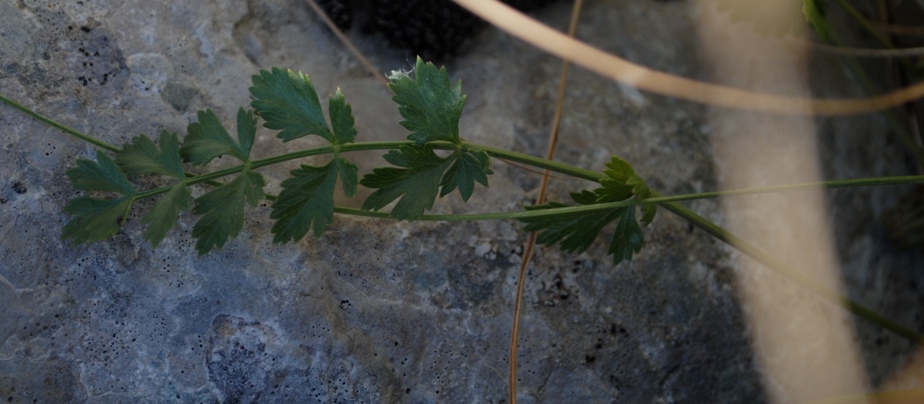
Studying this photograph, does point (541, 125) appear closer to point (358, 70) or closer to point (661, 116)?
point (661, 116)

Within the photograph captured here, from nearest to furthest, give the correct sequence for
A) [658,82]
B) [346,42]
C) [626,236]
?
[626,236]
[346,42]
[658,82]

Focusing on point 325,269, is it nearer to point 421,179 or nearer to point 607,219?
point 421,179

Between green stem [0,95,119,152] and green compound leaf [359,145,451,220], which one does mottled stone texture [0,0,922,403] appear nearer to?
green stem [0,95,119,152]

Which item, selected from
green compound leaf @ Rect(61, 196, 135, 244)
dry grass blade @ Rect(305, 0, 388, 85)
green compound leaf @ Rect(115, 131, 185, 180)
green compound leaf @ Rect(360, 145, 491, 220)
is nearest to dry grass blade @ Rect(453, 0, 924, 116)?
dry grass blade @ Rect(305, 0, 388, 85)

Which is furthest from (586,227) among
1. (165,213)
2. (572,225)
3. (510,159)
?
(165,213)

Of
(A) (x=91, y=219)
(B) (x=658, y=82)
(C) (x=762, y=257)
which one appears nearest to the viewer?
(A) (x=91, y=219)
